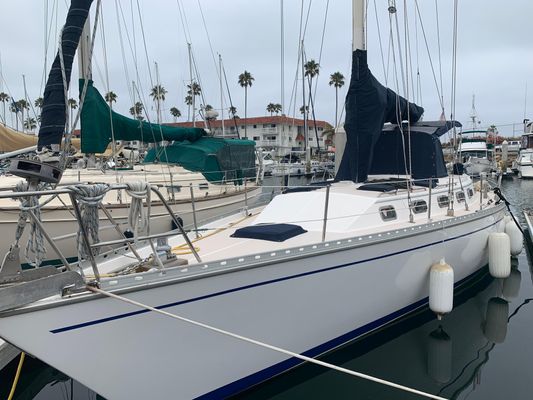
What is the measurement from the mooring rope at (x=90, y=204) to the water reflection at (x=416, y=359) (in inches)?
84.2

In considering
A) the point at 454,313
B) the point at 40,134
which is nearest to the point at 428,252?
the point at 454,313

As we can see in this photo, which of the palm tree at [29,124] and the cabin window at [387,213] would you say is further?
Result: the palm tree at [29,124]

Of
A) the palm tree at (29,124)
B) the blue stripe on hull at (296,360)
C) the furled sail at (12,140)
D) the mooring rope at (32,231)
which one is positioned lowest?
the blue stripe on hull at (296,360)

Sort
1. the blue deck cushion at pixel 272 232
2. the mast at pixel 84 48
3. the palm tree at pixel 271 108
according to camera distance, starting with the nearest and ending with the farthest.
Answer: the blue deck cushion at pixel 272 232 < the mast at pixel 84 48 < the palm tree at pixel 271 108

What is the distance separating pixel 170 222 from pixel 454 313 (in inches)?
241

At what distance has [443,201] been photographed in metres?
6.76

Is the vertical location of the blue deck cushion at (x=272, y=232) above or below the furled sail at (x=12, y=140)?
below

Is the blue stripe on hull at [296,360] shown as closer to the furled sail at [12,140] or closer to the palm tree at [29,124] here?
the furled sail at [12,140]

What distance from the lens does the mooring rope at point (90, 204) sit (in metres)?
2.87

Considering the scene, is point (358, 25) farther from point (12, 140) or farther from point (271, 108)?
point (271, 108)

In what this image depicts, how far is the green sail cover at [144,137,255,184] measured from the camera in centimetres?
1115

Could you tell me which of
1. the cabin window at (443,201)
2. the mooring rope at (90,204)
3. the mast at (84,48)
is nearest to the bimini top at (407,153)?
the cabin window at (443,201)

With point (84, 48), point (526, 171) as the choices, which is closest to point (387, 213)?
point (84, 48)

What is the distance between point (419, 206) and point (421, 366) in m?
2.22
